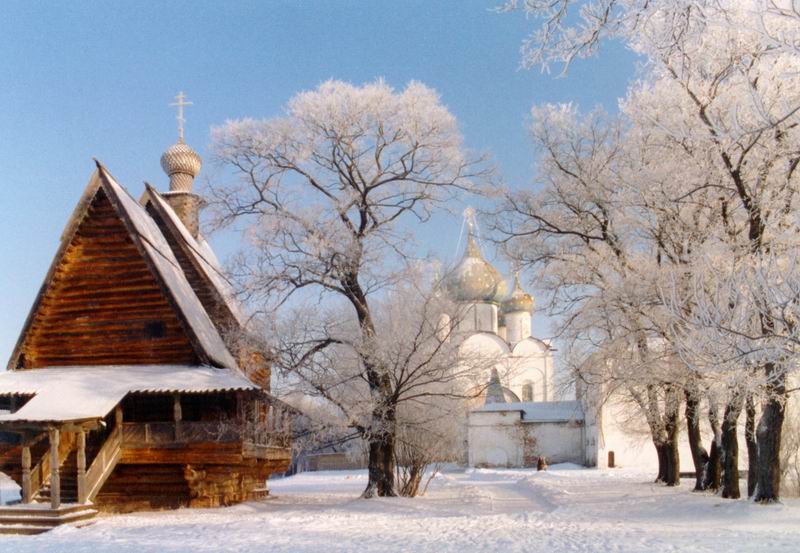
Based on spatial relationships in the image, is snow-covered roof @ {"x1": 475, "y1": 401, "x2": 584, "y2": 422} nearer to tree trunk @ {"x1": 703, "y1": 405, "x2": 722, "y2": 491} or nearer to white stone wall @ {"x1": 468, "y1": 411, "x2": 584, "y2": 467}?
white stone wall @ {"x1": 468, "y1": 411, "x2": 584, "y2": 467}

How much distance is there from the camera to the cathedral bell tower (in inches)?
1062

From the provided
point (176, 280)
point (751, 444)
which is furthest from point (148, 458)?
point (751, 444)

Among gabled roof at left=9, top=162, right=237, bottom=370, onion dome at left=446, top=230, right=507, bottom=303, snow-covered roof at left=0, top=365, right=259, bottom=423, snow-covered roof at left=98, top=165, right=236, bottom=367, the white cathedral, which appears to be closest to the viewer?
snow-covered roof at left=0, top=365, right=259, bottom=423

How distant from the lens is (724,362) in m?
8.25

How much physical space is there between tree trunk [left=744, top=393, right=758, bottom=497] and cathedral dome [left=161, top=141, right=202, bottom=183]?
64.2 feet

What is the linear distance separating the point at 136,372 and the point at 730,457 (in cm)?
1268

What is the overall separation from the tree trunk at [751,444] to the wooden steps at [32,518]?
11784 mm

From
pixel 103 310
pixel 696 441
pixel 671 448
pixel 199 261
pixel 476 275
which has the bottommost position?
pixel 671 448

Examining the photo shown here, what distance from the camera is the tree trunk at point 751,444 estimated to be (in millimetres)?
14102

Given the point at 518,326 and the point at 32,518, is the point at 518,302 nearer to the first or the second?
the point at 518,326

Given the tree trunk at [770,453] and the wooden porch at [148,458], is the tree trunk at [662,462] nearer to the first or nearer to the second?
the tree trunk at [770,453]

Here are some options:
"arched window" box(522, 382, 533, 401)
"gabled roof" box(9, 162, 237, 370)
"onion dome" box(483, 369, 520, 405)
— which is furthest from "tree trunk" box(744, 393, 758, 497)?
"arched window" box(522, 382, 533, 401)

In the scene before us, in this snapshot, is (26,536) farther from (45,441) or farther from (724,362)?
(724,362)

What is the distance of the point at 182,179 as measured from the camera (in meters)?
27.5
